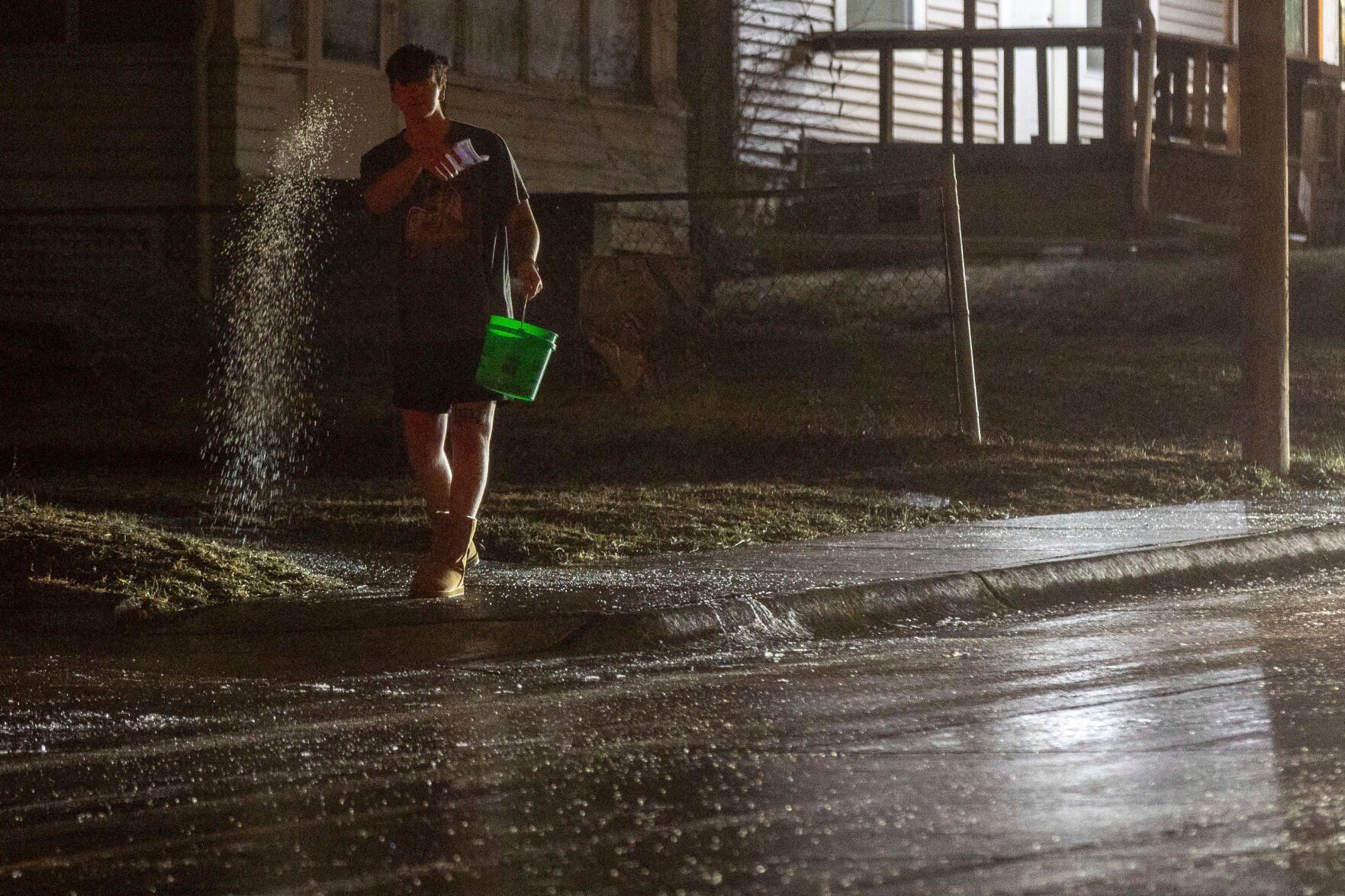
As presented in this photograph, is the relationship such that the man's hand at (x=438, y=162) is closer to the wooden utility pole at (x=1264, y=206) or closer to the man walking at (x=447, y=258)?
the man walking at (x=447, y=258)

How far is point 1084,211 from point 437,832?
2037 centimetres

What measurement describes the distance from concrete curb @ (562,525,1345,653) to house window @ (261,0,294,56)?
1015cm

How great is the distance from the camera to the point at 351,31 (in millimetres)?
17328

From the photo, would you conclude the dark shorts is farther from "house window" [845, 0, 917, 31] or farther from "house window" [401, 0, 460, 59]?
"house window" [845, 0, 917, 31]

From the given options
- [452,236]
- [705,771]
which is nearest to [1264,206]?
[452,236]

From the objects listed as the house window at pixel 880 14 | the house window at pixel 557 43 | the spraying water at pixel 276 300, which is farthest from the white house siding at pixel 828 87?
the spraying water at pixel 276 300

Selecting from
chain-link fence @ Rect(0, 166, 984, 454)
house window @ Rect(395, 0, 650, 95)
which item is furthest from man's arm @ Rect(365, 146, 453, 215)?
house window @ Rect(395, 0, 650, 95)

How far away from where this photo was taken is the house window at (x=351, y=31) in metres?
17.1

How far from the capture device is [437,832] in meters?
4.03

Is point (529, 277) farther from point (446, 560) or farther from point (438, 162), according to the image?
point (446, 560)

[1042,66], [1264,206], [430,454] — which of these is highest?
[1042,66]

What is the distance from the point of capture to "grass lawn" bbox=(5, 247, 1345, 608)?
31.8ft

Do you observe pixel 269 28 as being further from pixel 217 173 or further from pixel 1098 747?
pixel 1098 747

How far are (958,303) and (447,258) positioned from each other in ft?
18.6
